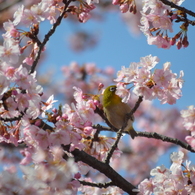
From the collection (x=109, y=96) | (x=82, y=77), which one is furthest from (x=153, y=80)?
(x=82, y=77)

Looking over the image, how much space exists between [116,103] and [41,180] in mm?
2306

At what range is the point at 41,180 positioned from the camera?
2.37m

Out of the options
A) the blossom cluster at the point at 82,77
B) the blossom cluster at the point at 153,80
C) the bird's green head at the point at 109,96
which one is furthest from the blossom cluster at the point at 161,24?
the blossom cluster at the point at 82,77

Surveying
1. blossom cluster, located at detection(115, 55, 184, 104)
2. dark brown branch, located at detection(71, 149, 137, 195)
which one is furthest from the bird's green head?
dark brown branch, located at detection(71, 149, 137, 195)

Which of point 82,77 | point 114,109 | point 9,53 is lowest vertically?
point 9,53

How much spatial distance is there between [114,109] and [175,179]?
4.92 feet

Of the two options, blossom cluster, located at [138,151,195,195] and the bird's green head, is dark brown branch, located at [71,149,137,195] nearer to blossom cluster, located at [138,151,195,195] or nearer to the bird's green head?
blossom cluster, located at [138,151,195,195]

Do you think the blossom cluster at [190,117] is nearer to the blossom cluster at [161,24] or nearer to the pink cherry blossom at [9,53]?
the blossom cluster at [161,24]

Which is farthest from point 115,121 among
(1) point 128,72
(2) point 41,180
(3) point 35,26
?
(2) point 41,180

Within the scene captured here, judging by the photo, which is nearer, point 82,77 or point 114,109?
point 114,109

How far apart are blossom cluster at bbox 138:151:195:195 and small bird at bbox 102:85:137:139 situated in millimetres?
1101

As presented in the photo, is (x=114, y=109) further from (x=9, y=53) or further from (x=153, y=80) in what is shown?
(x=9, y=53)

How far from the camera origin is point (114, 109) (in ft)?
14.8

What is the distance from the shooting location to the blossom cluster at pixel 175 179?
3230mm
